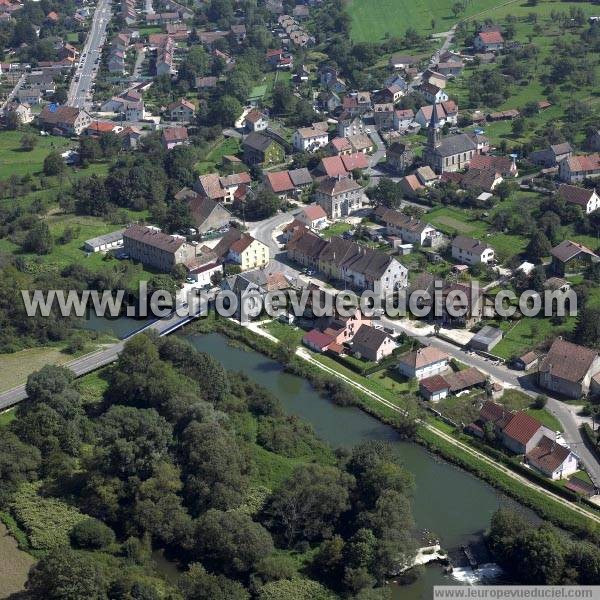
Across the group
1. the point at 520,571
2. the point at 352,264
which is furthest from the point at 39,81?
the point at 520,571

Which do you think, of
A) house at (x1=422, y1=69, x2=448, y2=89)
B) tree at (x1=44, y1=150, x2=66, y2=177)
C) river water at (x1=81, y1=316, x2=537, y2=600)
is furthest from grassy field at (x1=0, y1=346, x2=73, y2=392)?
house at (x1=422, y1=69, x2=448, y2=89)

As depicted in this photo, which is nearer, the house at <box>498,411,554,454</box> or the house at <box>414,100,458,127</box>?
the house at <box>498,411,554,454</box>

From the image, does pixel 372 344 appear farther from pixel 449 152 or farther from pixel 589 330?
pixel 449 152

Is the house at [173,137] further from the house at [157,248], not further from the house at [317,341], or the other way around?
the house at [317,341]

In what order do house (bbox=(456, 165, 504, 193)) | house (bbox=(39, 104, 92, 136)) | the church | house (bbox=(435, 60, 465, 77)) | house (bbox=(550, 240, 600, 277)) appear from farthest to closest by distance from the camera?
house (bbox=(435, 60, 465, 77))
house (bbox=(39, 104, 92, 136))
the church
house (bbox=(456, 165, 504, 193))
house (bbox=(550, 240, 600, 277))

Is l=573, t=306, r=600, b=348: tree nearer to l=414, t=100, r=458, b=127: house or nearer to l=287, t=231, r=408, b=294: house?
l=287, t=231, r=408, b=294: house

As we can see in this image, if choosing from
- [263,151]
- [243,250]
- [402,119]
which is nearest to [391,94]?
[402,119]

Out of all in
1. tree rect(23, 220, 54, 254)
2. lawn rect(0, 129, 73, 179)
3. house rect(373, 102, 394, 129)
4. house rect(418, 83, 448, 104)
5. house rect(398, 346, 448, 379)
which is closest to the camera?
house rect(398, 346, 448, 379)
